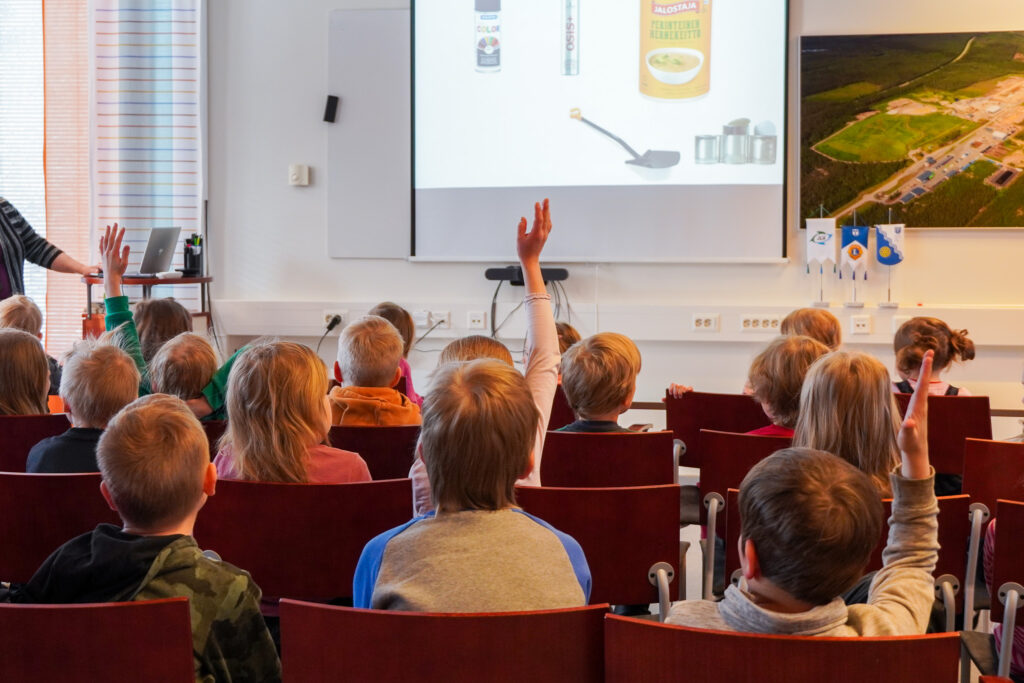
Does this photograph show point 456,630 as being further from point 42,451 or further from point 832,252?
point 832,252

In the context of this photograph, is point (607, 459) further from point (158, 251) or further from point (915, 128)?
point (158, 251)

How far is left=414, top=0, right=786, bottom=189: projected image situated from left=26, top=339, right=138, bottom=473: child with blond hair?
3.85 m

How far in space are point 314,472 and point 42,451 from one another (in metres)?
0.74

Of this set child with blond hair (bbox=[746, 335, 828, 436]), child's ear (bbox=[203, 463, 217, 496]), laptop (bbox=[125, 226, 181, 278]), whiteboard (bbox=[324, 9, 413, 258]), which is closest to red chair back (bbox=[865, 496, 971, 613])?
child with blond hair (bbox=[746, 335, 828, 436])

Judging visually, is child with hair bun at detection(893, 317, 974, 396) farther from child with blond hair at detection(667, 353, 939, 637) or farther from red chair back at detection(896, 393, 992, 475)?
child with blond hair at detection(667, 353, 939, 637)

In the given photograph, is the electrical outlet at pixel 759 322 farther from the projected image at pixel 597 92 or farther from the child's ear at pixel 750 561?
the child's ear at pixel 750 561

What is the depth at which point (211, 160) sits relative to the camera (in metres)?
6.59

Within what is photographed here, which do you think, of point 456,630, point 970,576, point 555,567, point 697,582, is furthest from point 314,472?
point 697,582

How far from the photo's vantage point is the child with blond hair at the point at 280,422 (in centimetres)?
231

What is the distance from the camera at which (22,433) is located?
288 centimetres

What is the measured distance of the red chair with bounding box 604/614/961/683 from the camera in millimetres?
1255

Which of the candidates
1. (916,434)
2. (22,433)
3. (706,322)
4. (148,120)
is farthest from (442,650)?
(148,120)

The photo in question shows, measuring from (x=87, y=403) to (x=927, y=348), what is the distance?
2736 mm

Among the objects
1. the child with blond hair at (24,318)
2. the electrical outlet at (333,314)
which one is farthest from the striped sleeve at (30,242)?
the child with blond hair at (24,318)
